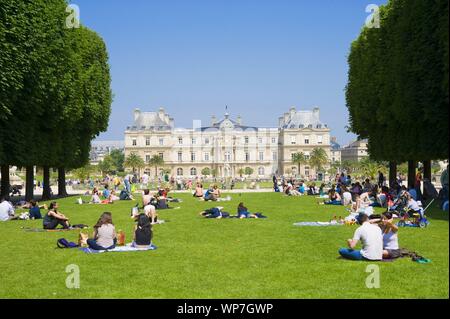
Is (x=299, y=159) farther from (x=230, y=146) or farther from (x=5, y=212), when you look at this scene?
(x=5, y=212)

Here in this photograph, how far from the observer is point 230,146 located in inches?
4478

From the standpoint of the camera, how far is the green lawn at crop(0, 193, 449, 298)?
813cm

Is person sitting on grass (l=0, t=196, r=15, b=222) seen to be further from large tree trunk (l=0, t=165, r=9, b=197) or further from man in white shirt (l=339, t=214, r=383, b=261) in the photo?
man in white shirt (l=339, t=214, r=383, b=261)

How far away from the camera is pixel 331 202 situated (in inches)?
1051

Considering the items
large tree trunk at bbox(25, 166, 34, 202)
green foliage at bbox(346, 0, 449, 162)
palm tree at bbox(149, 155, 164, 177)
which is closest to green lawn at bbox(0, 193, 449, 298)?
green foliage at bbox(346, 0, 449, 162)

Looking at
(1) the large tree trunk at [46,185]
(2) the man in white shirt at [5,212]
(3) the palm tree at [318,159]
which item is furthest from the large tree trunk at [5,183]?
(3) the palm tree at [318,159]

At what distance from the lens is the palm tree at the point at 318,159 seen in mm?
103938

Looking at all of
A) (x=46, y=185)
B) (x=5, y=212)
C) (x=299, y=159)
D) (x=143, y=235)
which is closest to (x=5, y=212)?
(x=5, y=212)

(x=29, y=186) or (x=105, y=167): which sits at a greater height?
(x=29, y=186)

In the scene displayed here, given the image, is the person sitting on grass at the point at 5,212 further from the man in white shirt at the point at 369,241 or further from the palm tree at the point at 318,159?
the palm tree at the point at 318,159

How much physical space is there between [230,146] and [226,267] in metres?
104

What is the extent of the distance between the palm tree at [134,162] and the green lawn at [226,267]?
90.8 m

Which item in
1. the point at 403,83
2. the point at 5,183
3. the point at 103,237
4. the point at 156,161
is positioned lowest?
the point at 103,237

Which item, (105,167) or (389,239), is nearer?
(389,239)
